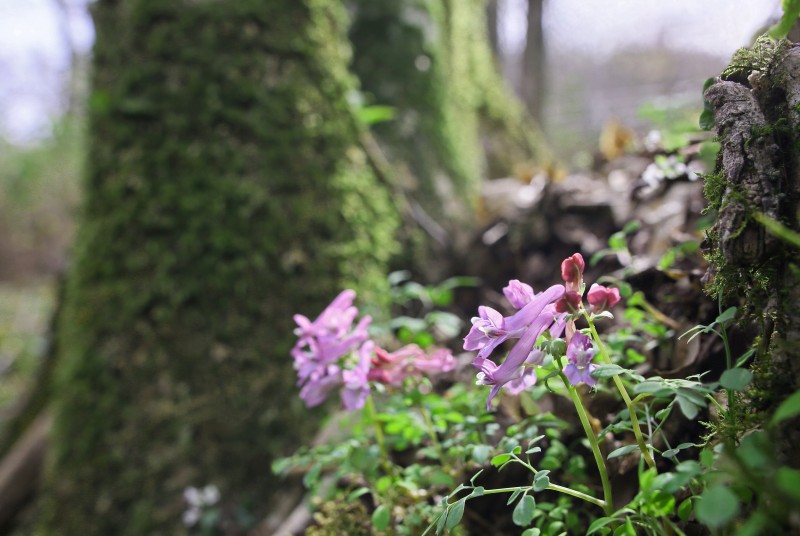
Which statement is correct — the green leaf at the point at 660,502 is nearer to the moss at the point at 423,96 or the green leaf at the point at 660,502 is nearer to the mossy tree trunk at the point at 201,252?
the mossy tree trunk at the point at 201,252

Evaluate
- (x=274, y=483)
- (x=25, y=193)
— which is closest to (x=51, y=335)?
(x=274, y=483)

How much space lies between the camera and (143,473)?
235 cm

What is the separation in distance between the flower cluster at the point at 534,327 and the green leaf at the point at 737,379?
8.3 inches

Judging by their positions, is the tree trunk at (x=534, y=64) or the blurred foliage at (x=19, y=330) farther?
the blurred foliage at (x=19, y=330)

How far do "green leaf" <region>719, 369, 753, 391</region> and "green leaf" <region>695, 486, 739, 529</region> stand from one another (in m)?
0.20

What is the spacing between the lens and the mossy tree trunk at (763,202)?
87cm

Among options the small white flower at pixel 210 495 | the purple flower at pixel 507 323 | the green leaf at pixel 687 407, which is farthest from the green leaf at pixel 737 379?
the small white flower at pixel 210 495

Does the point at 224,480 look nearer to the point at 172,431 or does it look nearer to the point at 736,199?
the point at 172,431

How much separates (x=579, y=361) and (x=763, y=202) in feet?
1.28

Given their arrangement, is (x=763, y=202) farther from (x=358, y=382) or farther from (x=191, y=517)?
(x=191, y=517)

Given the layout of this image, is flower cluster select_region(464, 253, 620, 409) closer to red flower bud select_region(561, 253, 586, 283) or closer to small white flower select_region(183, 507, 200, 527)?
red flower bud select_region(561, 253, 586, 283)

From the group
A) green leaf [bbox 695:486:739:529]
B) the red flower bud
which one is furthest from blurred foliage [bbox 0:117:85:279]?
green leaf [bbox 695:486:739:529]

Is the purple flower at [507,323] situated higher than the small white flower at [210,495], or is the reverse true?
the purple flower at [507,323]

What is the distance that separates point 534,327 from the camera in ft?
3.38
